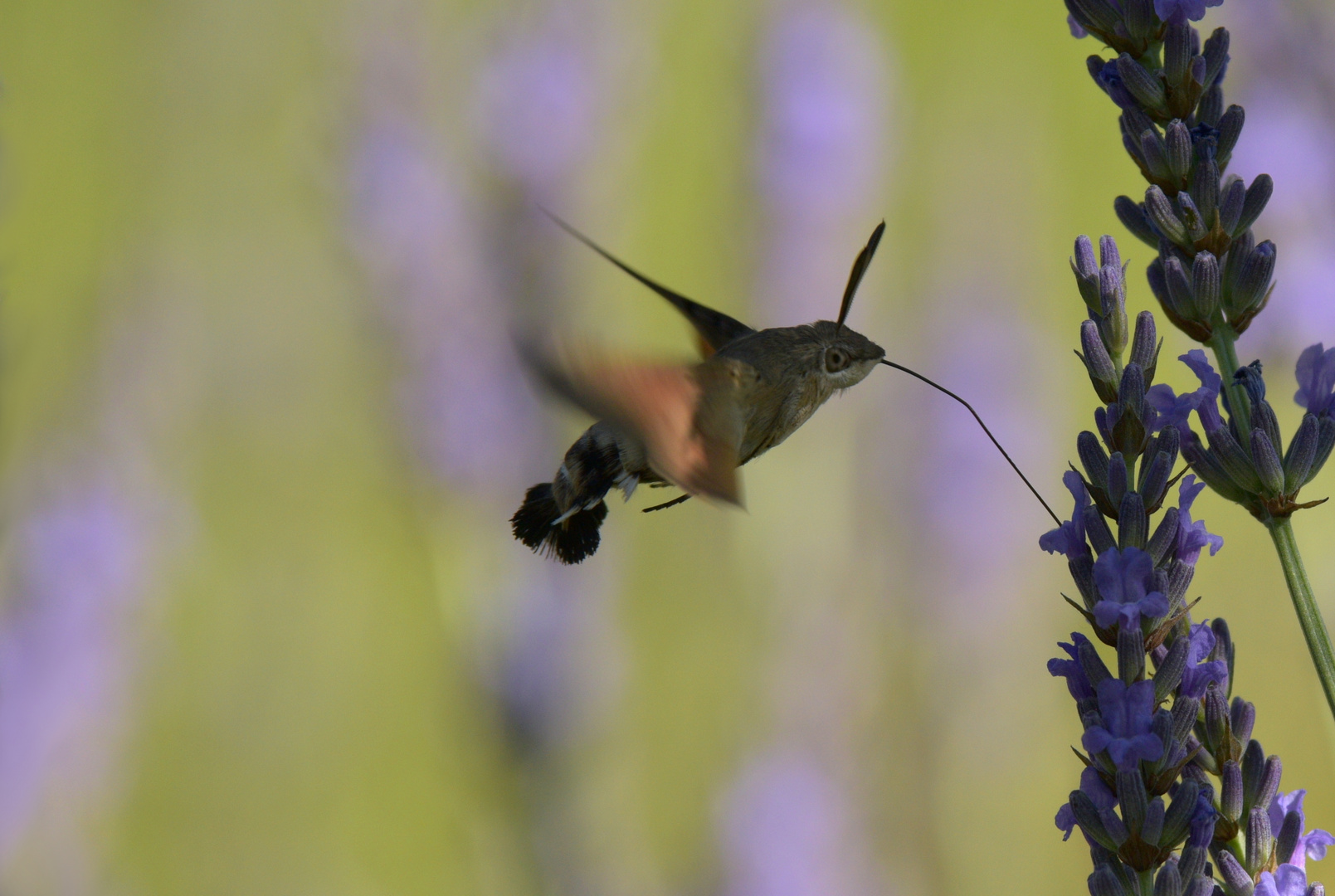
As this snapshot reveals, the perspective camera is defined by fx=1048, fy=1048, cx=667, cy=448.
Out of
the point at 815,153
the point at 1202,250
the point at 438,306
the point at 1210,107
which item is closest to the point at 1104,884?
the point at 1202,250

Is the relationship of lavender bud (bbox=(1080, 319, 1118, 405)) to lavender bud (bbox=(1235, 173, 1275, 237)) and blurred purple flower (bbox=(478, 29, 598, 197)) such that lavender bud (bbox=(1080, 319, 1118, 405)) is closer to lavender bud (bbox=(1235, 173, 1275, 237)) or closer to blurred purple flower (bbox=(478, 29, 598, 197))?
lavender bud (bbox=(1235, 173, 1275, 237))

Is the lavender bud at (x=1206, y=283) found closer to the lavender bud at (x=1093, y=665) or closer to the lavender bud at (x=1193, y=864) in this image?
the lavender bud at (x=1093, y=665)

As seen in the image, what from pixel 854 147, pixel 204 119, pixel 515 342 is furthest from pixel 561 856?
pixel 204 119

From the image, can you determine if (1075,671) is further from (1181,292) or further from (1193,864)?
(1181,292)

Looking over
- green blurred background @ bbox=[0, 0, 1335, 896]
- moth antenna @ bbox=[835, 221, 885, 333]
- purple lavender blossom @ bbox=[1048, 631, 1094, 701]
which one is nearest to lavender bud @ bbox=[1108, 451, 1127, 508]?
purple lavender blossom @ bbox=[1048, 631, 1094, 701]

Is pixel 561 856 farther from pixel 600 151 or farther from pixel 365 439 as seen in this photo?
pixel 365 439

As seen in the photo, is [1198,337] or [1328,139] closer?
[1198,337]

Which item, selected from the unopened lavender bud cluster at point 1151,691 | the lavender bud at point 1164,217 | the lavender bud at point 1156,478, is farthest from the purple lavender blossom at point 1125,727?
the lavender bud at point 1164,217
